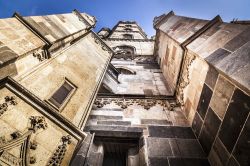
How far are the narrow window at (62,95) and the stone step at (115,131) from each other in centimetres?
109

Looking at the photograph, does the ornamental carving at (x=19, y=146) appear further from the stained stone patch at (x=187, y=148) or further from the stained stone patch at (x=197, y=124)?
the stained stone patch at (x=197, y=124)

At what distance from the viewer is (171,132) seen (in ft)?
16.9

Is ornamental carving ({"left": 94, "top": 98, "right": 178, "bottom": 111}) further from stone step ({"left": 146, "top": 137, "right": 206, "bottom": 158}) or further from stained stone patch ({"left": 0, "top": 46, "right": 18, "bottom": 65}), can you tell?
stained stone patch ({"left": 0, "top": 46, "right": 18, "bottom": 65})

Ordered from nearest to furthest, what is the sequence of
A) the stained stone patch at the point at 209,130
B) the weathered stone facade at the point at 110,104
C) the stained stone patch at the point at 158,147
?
the weathered stone facade at the point at 110,104
the stained stone patch at the point at 209,130
the stained stone patch at the point at 158,147

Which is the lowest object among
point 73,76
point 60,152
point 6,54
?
point 60,152

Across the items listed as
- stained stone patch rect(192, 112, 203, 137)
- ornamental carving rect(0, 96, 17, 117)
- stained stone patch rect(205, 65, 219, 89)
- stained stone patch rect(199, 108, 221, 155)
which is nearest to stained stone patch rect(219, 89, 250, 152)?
stained stone patch rect(199, 108, 221, 155)

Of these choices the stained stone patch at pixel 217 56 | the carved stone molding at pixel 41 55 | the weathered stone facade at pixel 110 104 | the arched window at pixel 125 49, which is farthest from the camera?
the arched window at pixel 125 49

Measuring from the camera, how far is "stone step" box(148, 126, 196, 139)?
5000mm

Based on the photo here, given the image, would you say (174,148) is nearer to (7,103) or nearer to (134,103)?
(134,103)

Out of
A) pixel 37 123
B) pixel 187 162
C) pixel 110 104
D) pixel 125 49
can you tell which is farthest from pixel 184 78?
pixel 125 49

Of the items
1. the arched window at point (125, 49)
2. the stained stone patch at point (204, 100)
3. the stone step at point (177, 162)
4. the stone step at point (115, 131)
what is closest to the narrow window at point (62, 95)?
the stone step at point (115, 131)

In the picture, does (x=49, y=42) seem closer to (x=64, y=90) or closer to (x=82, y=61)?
(x=64, y=90)

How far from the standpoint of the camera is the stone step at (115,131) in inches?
196

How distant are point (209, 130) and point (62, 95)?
3205 mm
